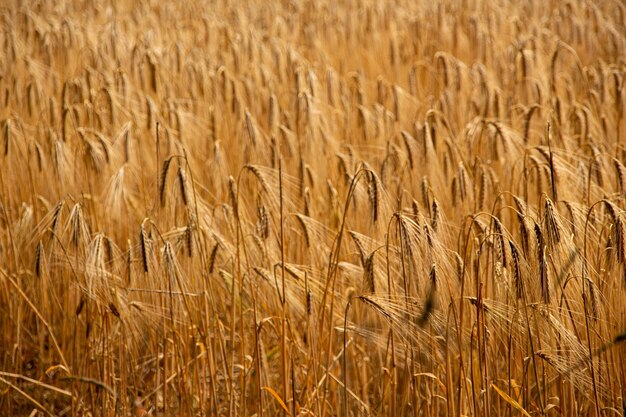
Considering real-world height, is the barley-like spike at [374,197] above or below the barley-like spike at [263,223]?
above

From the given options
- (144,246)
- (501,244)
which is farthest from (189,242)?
(501,244)

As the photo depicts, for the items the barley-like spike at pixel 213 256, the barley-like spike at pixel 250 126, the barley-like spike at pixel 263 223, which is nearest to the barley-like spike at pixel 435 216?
the barley-like spike at pixel 263 223

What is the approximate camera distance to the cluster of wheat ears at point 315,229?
1.52 metres

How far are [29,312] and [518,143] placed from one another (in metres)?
1.91

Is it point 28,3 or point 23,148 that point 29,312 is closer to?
point 23,148

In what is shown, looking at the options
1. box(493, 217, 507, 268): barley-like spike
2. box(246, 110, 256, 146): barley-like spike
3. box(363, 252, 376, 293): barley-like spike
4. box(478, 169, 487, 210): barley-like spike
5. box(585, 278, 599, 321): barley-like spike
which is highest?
box(246, 110, 256, 146): barley-like spike

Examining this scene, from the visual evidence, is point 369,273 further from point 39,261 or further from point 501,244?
point 39,261

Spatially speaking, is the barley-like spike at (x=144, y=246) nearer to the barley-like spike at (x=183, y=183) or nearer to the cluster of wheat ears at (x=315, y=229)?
the cluster of wheat ears at (x=315, y=229)

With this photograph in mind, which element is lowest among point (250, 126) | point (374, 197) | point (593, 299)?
point (593, 299)

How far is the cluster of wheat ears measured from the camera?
59.9 inches

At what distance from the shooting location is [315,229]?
6.44 feet

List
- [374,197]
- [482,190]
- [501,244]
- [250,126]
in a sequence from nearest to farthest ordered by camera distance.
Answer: [501,244], [374,197], [482,190], [250,126]

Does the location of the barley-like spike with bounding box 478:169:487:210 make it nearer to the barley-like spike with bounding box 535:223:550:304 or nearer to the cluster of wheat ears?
the cluster of wheat ears

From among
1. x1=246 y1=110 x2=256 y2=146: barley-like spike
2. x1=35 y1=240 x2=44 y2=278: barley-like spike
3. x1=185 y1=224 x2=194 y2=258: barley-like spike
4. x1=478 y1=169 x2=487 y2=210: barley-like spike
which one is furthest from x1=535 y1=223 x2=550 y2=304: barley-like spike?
x1=246 y1=110 x2=256 y2=146: barley-like spike
